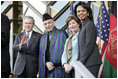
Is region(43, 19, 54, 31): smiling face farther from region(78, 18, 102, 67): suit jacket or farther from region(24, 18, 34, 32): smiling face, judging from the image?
region(78, 18, 102, 67): suit jacket

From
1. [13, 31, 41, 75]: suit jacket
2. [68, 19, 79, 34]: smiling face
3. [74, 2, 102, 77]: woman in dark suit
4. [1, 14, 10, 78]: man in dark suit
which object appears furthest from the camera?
[13, 31, 41, 75]: suit jacket

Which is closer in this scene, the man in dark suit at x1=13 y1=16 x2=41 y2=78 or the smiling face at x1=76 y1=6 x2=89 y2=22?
the smiling face at x1=76 y1=6 x2=89 y2=22

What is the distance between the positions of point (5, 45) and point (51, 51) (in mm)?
745

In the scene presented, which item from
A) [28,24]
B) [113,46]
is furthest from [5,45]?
[113,46]

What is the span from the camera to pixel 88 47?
2750 millimetres

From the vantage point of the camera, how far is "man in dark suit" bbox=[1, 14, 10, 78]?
290cm

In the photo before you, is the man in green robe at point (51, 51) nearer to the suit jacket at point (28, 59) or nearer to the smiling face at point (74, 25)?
the suit jacket at point (28, 59)

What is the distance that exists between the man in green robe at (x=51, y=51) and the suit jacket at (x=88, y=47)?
0.67m

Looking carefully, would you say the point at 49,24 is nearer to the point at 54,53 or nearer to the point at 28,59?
the point at 54,53

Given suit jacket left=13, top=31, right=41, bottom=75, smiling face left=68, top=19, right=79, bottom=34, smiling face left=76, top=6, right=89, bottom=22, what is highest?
smiling face left=76, top=6, right=89, bottom=22

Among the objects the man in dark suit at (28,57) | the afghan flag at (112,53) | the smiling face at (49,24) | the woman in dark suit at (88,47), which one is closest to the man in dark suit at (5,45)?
the man in dark suit at (28,57)

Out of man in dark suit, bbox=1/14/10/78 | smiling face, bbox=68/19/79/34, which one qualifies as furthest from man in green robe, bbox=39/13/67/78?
man in dark suit, bbox=1/14/10/78

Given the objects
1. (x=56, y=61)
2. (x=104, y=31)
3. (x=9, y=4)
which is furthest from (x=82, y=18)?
(x=9, y=4)

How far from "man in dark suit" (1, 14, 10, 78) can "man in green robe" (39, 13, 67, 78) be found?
0.64m
